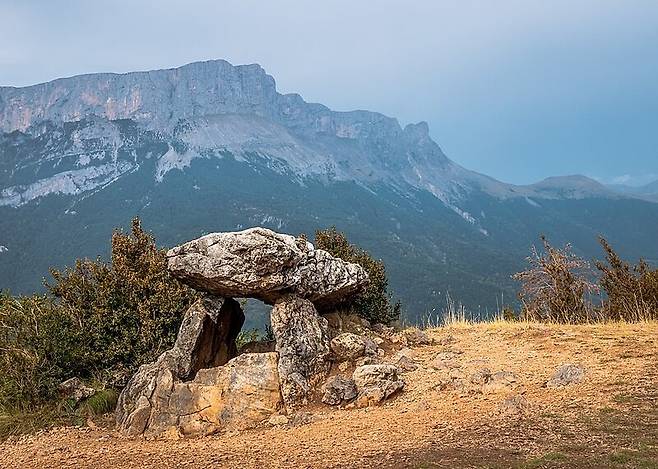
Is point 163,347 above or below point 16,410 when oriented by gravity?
above

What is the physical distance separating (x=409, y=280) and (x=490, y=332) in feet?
355

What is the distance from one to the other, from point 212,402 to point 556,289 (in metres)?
13.2

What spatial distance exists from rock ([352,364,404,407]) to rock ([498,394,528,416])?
2.11 metres

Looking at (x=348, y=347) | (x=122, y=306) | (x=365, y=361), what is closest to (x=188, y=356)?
(x=122, y=306)

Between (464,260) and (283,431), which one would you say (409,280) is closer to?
(464,260)

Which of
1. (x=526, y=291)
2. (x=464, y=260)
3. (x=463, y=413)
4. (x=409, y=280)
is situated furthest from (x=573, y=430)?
(x=464, y=260)

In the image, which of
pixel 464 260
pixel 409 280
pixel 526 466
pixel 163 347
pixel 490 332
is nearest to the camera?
pixel 526 466

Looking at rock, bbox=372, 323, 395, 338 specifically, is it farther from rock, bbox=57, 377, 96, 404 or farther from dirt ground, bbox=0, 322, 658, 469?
rock, bbox=57, 377, 96, 404

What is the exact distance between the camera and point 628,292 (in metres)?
16.8

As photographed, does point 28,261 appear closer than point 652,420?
No

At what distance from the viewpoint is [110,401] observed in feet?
A: 36.4

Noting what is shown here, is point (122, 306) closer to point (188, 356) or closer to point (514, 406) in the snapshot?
point (188, 356)

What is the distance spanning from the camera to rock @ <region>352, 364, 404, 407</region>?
9.93m

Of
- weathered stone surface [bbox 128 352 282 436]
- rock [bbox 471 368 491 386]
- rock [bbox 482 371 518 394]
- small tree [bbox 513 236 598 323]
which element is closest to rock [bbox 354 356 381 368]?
weathered stone surface [bbox 128 352 282 436]
